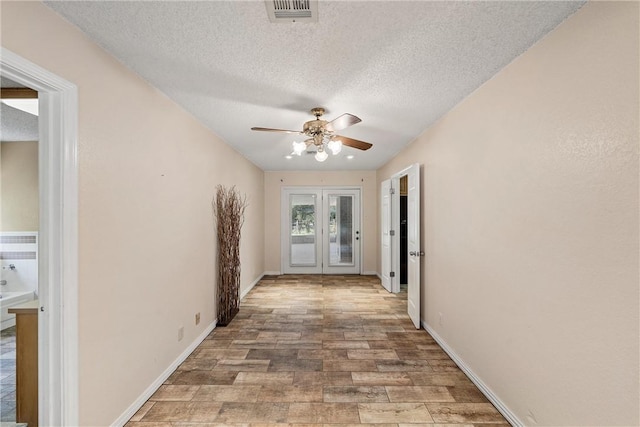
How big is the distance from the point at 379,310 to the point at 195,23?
403 cm

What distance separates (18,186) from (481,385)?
5.65m

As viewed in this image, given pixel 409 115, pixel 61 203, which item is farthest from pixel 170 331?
pixel 409 115

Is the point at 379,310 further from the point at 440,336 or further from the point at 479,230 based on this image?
the point at 479,230

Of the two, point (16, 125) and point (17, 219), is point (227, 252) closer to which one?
point (16, 125)

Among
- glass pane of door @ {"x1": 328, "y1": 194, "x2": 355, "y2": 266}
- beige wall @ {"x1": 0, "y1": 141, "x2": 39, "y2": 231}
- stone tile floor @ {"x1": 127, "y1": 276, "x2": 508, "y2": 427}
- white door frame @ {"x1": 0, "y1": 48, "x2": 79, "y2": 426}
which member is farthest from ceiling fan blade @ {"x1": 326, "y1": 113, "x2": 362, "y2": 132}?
glass pane of door @ {"x1": 328, "y1": 194, "x2": 355, "y2": 266}

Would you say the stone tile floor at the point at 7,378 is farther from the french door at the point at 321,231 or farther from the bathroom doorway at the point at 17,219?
the french door at the point at 321,231

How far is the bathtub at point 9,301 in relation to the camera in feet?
12.0

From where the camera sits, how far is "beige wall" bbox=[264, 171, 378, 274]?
6.94 m

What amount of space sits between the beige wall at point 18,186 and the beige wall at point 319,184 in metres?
3.91

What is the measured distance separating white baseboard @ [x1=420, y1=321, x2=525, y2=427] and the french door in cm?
373

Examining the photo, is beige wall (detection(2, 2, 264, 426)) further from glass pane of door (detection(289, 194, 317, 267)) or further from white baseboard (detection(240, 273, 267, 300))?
glass pane of door (detection(289, 194, 317, 267))

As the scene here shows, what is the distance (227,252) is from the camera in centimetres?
397

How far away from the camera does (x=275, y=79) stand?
2.25m

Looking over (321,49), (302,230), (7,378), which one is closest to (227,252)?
(7,378)
